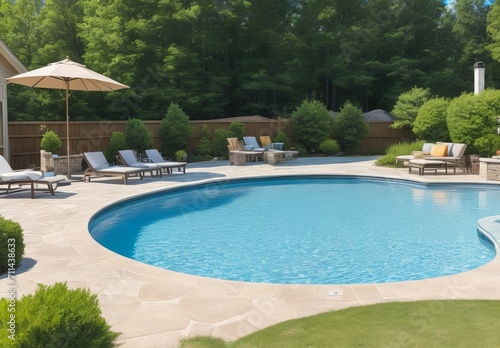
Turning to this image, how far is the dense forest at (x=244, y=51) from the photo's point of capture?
29.1 m

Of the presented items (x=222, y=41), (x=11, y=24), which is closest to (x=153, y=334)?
(x=222, y=41)

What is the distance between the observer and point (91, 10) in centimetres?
3170

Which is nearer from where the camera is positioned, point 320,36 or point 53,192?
point 53,192

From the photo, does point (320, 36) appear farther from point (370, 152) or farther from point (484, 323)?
point (484, 323)

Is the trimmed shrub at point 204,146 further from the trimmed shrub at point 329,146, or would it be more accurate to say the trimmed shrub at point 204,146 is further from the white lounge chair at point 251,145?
the trimmed shrub at point 329,146

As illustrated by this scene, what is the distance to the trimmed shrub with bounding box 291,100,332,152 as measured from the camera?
23641mm

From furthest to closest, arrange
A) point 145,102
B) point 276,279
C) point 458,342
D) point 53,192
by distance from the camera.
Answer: point 145,102
point 53,192
point 276,279
point 458,342

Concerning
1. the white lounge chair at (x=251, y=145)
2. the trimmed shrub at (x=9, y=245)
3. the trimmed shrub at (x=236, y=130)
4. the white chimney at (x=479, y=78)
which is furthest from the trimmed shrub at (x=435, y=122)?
the trimmed shrub at (x=9, y=245)

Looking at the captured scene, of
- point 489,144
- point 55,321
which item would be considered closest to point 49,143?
point 55,321

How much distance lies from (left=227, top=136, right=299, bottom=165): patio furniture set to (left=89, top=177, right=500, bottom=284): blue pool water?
519cm

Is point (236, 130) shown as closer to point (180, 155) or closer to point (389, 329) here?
point (180, 155)

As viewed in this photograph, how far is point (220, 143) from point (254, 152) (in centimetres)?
282

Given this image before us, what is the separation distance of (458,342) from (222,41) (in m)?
32.5

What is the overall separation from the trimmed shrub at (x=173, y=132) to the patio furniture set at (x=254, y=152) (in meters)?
2.07
